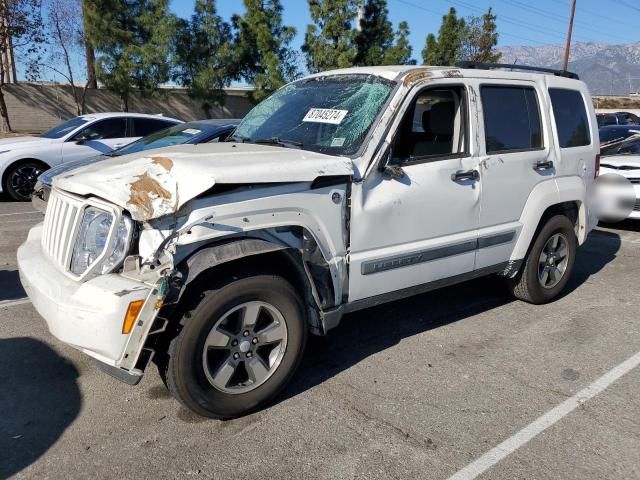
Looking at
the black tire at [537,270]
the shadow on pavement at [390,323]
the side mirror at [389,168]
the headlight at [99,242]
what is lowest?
the shadow on pavement at [390,323]

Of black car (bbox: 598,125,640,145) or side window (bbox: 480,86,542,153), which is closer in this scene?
side window (bbox: 480,86,542,153)

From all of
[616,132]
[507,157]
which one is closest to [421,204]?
[507,157]

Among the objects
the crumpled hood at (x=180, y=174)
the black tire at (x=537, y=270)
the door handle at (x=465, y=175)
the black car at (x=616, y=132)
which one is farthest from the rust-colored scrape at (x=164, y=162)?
the black car at (x=616, y=132)

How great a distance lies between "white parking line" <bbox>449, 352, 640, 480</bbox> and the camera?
2.86 m

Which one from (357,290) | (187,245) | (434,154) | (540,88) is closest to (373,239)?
(357,290)

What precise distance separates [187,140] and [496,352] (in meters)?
5.27

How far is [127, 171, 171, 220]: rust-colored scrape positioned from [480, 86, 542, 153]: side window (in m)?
2.59

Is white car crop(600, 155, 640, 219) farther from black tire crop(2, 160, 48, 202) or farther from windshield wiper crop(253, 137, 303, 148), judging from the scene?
black tire crop(2, 160, 48, 202)

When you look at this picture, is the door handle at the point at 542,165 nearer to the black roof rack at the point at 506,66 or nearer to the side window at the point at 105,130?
the black roof rack at the point at 506,66

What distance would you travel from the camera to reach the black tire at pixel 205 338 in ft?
9.68

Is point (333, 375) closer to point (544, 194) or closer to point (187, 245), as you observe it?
point (187, 245)

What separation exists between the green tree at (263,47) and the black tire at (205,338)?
22.1 meters

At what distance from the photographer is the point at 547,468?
9.42 ft

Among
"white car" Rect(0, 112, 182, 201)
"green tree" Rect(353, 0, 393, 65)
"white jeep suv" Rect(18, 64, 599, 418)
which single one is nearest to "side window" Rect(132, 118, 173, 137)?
"white car" Rect(0, 112, 182, 201)
